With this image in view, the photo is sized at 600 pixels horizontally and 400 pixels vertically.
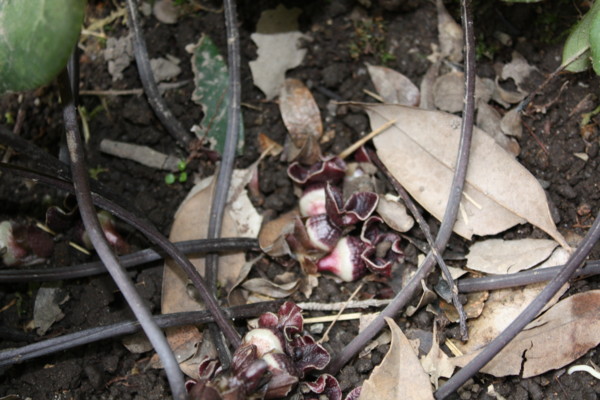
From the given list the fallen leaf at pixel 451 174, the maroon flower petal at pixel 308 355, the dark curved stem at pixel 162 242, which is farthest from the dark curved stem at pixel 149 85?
the maroon flower petal at pixel 308 355

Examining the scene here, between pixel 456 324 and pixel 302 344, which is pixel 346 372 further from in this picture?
pixel 456 324

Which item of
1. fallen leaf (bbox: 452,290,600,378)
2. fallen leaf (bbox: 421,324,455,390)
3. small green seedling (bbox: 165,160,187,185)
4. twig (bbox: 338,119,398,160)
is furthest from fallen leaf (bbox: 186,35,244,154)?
fallen leaf (bbox: 452,290,600,378)

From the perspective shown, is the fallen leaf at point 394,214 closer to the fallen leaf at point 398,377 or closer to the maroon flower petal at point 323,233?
the maroon flower petal at point 323,233

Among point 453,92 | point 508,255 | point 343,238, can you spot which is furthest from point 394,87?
point 508,255

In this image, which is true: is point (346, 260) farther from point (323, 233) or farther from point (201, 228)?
point (201, 228)

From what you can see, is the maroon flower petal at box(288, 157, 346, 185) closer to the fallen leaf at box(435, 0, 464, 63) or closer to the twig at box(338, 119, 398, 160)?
the twig at box(338, 119, 398, 160)

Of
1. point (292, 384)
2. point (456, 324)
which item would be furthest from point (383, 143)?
point (292, 384)
